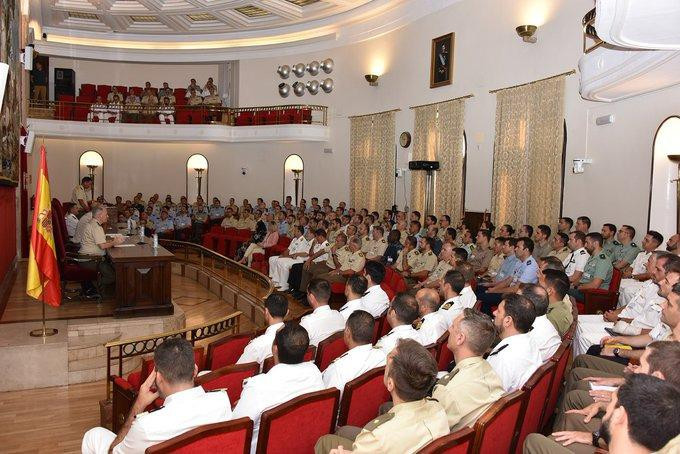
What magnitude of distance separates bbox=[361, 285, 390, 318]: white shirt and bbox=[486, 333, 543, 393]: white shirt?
232 cm

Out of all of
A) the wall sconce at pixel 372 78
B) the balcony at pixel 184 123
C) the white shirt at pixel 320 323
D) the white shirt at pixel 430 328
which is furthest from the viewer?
the balcony at pixel 184 123

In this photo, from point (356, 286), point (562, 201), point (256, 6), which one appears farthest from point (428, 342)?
point (256, 6)

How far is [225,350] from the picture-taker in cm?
454

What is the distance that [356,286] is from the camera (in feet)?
17.9

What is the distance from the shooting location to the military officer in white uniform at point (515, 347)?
3502mm

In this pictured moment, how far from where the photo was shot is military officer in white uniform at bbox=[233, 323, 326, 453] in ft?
9.84

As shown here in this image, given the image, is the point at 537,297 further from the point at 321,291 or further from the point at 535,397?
the point at 321,291

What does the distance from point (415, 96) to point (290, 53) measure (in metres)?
6.25

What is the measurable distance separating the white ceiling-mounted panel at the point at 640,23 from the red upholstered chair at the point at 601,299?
2.76 m

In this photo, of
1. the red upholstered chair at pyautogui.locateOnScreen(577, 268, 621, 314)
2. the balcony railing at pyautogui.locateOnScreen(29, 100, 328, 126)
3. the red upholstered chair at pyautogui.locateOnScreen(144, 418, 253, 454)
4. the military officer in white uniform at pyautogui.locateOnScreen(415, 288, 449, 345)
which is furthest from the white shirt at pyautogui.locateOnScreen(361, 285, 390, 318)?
the balcony railing at pyautogui.locateOnScreen(29, 100, 328, 126)

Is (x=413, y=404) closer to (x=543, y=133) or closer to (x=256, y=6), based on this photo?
(x=543, y=133)

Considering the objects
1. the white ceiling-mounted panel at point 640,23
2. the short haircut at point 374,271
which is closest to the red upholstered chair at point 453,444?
the short haircut at point 374,271

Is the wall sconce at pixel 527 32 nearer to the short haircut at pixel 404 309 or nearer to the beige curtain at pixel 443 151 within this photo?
the beige curtain at pixel 443 151

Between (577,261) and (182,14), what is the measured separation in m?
14.5
